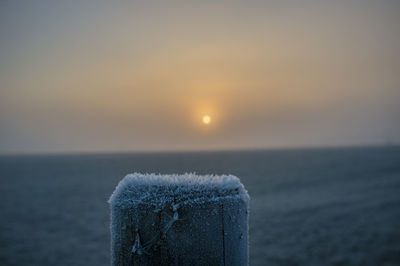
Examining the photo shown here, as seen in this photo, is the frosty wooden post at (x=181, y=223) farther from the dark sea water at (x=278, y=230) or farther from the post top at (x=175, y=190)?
the dark sea water at (x=278, y=230)

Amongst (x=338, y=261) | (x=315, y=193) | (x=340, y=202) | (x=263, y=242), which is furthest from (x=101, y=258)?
(x=315, y=193)

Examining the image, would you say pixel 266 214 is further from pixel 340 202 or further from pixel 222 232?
pixel 222 232

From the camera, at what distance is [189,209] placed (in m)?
1.13

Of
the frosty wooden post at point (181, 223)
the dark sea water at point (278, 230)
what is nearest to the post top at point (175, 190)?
the frosty wooden post at point (181, 223)

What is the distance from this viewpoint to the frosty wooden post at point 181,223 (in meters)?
1.13

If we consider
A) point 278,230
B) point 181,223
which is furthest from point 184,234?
→ point 278,230

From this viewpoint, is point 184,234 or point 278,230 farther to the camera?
point 278,230

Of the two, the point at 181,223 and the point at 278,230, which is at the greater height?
the point at 181,223

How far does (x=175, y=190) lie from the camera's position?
114 cm

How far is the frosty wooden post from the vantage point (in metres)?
1.13

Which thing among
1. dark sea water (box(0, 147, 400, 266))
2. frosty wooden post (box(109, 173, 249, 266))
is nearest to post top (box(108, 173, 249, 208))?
frosty wooden post (box(109, 173, 249, 266))

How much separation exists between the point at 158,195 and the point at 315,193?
41736 millimetres

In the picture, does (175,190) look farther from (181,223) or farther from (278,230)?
(278,230)

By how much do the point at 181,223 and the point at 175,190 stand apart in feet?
0.41
